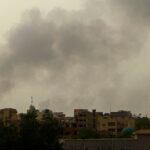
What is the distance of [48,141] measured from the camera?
4425 centimetres

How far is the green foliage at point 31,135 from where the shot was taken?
1721 inches

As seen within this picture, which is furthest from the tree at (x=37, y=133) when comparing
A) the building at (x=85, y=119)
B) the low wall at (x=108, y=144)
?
the building at (x=85, y=119)

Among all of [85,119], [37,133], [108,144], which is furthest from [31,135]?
[85,119]

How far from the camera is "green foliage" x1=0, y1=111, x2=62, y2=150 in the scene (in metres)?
43.7

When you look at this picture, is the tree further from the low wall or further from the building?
the building

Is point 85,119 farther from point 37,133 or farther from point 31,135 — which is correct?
point 37,133

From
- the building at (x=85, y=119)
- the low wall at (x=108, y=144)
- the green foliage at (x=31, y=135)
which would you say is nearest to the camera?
the green foliage at (x=31, y=135)

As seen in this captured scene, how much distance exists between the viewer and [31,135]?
144ft

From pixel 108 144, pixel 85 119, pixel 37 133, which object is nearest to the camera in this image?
pixel 37 133

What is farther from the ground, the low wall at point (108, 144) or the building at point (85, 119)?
the building at point (85, 119)

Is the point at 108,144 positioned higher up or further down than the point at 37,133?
further down

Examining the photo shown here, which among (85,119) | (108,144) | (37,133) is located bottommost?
(108,144)

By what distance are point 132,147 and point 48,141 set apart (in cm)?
1237

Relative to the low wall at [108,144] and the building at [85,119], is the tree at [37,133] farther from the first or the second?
the building at [85,119]
